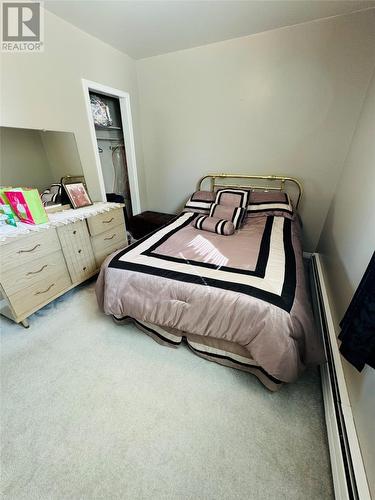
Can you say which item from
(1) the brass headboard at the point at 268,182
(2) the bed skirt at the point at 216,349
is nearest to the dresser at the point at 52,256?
(2) the bed skirt at the point at 216,349

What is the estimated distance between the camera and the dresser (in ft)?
5.05

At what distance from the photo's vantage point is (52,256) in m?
1.81

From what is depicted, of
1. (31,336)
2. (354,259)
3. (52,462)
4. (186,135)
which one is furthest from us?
(186,135)

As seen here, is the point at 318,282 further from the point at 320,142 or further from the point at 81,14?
the point at 81,14

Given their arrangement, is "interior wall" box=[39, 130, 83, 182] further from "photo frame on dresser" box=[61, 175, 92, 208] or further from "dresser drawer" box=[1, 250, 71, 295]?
"dresser drawer" box=[1, 250, 71, 295]

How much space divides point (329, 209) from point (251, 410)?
7.37 ft

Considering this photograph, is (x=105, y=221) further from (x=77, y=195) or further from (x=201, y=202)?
(x=201, y=202)

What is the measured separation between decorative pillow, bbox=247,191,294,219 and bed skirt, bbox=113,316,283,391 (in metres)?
1.54

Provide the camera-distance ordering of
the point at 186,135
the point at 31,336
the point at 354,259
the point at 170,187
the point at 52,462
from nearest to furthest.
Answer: the point at 52,462, the point at 354,259, the point at 31,336, the point at 186,135, the point at 170,187

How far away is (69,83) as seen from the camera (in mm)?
2004

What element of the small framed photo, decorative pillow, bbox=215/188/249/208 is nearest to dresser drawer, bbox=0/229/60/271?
the small framed photo

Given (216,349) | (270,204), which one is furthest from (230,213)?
(216,349)

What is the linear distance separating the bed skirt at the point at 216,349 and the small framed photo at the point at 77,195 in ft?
4.78

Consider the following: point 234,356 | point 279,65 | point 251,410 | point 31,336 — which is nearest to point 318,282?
point 234,356
